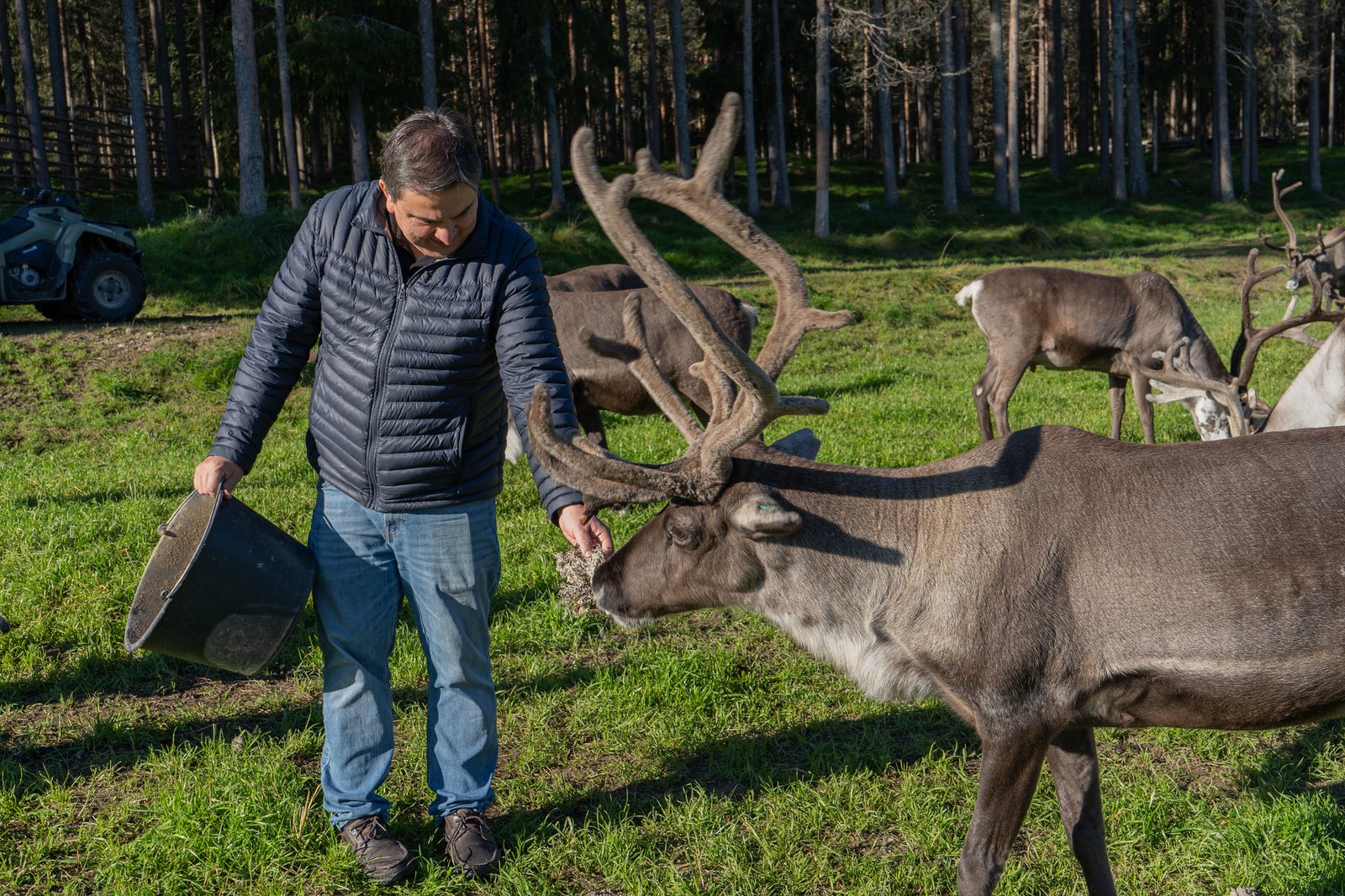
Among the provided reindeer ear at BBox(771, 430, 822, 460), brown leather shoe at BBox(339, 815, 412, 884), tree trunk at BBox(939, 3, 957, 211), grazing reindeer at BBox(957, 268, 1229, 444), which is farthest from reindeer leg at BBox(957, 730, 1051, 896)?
tree trunk at BBox(939, 3, 957, 211)

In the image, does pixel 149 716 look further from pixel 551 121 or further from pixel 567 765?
pixel 551 121

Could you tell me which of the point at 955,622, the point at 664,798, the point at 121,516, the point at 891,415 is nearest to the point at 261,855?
the point at 664,798

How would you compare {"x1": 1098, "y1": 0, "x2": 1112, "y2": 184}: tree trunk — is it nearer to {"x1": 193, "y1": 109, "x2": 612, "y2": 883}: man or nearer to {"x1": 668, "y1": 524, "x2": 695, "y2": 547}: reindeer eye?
{"x1": 668, "y1": 524, "x2": 695, "y2": 547}: reindeer eye

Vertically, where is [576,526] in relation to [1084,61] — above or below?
below

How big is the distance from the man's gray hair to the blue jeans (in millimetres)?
1002

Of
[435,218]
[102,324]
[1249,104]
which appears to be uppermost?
[1249,104]

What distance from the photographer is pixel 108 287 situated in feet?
42.3

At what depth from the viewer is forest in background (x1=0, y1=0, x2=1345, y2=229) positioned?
2211 cm

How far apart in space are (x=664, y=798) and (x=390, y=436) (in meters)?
1.66

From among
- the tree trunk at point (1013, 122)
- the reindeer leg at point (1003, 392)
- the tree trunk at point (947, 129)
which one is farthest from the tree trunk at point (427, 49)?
the tree trunk at point (1013, 122)

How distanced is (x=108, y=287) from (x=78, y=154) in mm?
12750

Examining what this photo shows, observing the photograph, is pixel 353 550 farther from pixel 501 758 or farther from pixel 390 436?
pixel 501 758

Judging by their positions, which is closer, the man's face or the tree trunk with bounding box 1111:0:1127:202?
the man's face

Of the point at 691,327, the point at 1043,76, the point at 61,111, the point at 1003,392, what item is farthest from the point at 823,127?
the point at 1043,76
